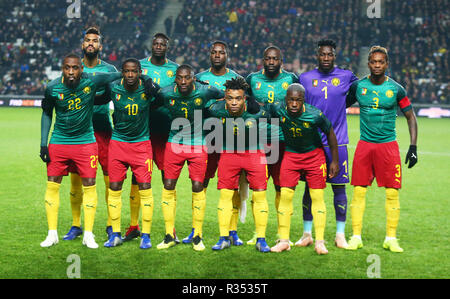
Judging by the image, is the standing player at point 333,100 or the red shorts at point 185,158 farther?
the standing player at point 333,100

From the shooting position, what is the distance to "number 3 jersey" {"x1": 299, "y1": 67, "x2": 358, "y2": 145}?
6.70 m

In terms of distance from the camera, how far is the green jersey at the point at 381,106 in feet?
21.4

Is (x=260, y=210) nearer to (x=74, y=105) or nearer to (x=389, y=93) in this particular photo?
(x=389, y=93)

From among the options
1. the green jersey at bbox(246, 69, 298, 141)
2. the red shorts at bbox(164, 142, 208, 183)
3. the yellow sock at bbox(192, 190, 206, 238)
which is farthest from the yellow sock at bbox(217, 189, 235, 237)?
the green jersey at bbox(246, 69, 298, 141)

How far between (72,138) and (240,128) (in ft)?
6.64

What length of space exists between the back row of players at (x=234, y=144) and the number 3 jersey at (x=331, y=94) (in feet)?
0.04

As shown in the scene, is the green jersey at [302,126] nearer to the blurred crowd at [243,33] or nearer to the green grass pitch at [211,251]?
the green grass pitch at [211,251]

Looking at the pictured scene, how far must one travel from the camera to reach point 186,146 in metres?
6.60

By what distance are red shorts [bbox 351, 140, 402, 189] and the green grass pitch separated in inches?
32.8

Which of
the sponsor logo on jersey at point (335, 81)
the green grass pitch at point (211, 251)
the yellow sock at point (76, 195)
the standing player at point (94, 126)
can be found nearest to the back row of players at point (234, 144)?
the sponsor logo on jersey at point (335, 81)

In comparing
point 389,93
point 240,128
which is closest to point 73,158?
point 240,128

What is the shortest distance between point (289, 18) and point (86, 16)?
12.3 m

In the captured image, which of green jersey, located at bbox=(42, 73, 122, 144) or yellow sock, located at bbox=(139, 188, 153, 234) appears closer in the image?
green jersey, located at bbox=(42, 73, 122, 144)

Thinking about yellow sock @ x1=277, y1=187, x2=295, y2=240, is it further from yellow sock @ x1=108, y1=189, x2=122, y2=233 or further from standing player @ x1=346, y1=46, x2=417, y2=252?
yellow sock @ x1=108, y1=189, x2=122, y2=233
